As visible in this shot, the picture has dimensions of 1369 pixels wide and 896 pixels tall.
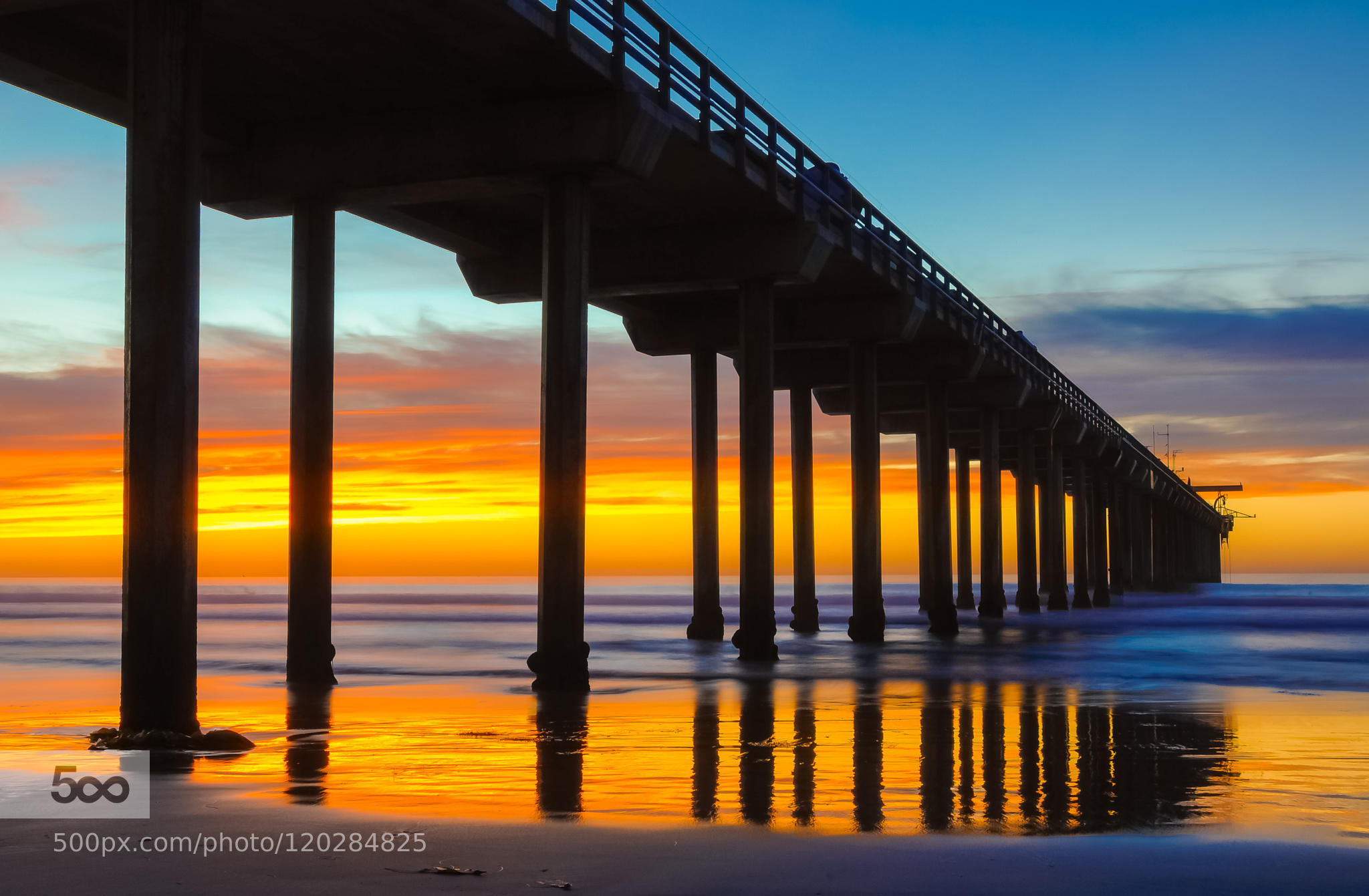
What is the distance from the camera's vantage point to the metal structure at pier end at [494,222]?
509 inches

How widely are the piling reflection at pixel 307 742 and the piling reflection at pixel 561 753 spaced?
1.56m

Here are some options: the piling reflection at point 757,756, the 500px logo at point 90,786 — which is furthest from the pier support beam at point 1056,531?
the 500px logo at point 90,786

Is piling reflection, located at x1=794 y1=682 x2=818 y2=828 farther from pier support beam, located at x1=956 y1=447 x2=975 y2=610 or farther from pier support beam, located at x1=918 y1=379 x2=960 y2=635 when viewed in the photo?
pier support beam, located at x1=956 y1=447 x2=975 y2=610

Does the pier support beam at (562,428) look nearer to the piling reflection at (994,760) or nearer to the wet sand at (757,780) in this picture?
the wet sand at (757,780)

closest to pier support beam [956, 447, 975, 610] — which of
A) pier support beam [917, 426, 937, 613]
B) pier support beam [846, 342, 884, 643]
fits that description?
pier support beam [917, 426, 937, 613]

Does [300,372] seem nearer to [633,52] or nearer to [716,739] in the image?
[633,52]

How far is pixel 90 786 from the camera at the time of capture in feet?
31.4

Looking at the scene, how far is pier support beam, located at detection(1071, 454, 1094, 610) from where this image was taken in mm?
69500

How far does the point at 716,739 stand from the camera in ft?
42.6

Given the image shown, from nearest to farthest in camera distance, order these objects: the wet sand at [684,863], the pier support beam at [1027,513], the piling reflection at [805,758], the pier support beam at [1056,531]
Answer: the wet sand at [684,863] < the piling reflection at [805,758] < the pier support beam at [1027,513] < the pier support beam at [1056,531]

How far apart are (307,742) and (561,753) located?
2.65m

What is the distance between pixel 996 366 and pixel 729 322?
48.0 ft

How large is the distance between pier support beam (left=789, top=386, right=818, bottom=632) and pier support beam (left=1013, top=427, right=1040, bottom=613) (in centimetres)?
1757

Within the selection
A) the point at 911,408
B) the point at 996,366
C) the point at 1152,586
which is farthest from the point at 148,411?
the point at 1152,586
